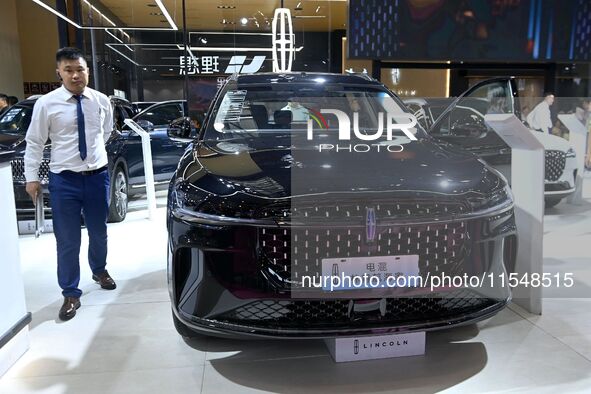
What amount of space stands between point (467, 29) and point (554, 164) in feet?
14.2

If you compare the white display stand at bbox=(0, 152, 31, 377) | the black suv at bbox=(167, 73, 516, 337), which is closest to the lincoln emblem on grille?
the black suv at bbox=(167, 73, 516, 337)

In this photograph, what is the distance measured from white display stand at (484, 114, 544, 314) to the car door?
18 centimetres

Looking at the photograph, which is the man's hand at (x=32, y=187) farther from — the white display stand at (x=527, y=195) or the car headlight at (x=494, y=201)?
the white display stand at (x=527, y=195)

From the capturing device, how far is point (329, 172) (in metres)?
2.03

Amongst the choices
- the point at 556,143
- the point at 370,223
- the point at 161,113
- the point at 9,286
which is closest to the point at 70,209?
the point at 9,286

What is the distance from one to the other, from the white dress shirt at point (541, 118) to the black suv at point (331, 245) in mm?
2151

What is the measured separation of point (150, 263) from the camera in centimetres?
383

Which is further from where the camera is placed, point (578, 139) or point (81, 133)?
point (578, 139)

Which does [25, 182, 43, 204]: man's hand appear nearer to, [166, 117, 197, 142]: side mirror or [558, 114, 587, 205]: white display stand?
[166, 117, 197, 142]: side mirror

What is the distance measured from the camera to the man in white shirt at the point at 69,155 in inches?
108

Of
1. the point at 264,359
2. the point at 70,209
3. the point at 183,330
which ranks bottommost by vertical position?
the point at 264,359

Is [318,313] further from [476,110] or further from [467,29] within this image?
[467,29]

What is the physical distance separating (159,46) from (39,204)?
6955 millimetres

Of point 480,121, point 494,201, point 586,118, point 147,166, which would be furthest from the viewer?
point 147,166
